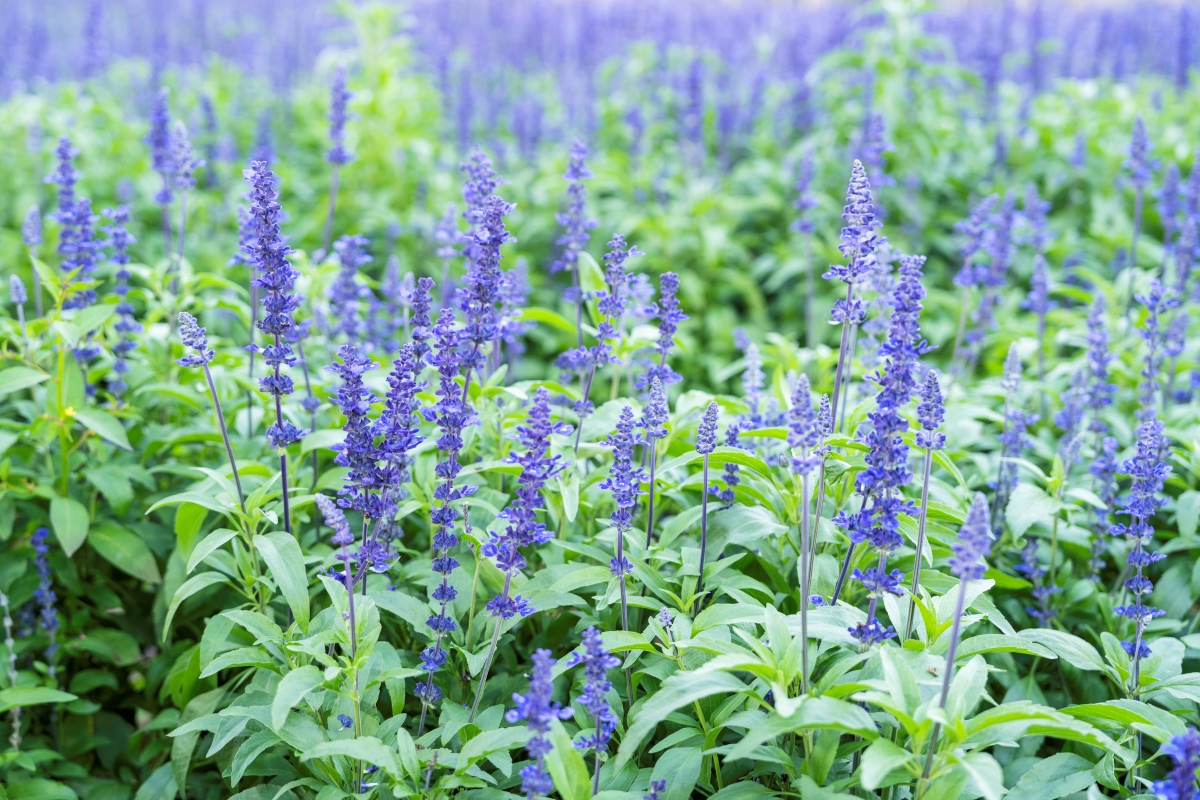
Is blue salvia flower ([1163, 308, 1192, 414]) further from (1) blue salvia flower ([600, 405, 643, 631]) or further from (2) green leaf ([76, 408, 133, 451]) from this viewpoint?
(2) green leaf ([76, 408, 133, 451])

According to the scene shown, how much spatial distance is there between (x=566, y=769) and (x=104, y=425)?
2442mm

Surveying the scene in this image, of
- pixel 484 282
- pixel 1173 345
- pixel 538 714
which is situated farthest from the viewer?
pixel 1173 345

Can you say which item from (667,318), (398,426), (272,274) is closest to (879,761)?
(398,426)

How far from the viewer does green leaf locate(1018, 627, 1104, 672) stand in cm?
322

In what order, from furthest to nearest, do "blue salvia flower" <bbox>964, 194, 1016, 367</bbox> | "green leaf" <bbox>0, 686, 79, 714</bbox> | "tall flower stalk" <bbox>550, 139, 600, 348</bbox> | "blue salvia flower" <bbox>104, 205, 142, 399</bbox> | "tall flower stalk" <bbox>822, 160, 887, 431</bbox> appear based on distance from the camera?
"blue salvia flower" <bbox>964, 194, 1016, 367</bbox> → "blue salvia flower" <bbox>104, 205, 142, 399</bbox> → "tall flower stalk" <bbox>550, 139, 600, 348</bbox> → "green leaf" <bbox>0, 686, 79, 714</bbox> → "tall flower stalk" <bbox>822, 160, 887, 431</bbox>

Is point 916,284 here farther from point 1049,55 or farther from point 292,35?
point 292,35

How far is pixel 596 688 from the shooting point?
2629 mm

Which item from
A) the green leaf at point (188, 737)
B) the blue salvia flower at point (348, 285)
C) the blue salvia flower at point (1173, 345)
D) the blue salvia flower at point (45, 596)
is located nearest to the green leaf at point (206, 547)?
the green leaf at point (188, 737)

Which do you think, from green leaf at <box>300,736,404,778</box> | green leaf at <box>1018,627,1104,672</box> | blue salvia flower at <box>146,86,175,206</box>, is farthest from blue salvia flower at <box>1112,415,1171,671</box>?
blue salvia flower at <box>146,86,175,206</box>

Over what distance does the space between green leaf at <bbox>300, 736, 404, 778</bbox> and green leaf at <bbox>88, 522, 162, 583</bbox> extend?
1.69 meters

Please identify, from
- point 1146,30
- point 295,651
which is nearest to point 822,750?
point 295,651

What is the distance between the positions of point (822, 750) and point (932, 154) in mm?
7301

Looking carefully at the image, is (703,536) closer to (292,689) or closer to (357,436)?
(357,436)

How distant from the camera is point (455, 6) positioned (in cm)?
1714
